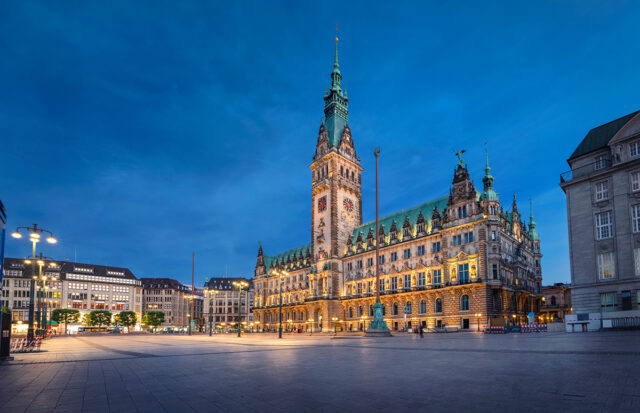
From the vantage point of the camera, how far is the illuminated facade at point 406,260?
218 feet

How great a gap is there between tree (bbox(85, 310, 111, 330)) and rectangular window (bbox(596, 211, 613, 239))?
135152 millimetres

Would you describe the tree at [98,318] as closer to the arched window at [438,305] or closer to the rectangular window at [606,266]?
the arched window at [438,305]

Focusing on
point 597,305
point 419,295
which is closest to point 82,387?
point 597,305

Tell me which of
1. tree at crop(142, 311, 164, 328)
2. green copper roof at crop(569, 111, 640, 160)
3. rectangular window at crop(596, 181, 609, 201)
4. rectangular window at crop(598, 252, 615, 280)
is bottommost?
tree at crop(142, 311, 164, 328)

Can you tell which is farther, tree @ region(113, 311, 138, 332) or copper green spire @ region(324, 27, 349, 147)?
tree @ region(113, 311, 138, 332)

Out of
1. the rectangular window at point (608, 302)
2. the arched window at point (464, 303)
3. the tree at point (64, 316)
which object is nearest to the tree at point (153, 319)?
the tree at point (64, 316)

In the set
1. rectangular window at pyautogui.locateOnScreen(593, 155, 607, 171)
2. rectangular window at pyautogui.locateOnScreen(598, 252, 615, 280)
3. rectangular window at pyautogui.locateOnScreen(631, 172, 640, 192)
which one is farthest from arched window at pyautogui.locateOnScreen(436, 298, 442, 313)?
rectangular window at pyautogui.locateOnScreen(631, 172, 640, 192)

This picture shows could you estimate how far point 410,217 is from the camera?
8756 cm

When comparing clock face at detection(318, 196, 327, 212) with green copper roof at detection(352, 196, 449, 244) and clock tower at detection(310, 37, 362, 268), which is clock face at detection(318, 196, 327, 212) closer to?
clock tower at detection(310, 37, 362, 268)

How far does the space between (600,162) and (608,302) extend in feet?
51.3

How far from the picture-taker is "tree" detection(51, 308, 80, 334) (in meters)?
121

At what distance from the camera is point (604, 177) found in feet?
142

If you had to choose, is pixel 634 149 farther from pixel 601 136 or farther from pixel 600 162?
pixel 601 136

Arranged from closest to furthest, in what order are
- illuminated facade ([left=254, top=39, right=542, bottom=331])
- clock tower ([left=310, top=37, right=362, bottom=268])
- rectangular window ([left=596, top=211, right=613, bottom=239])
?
1. rectangular window ([left=596, top=211, right=613, bottom=239])
2. illuminated facade ([left=254, top=39, right=542, bottom=331])
3. clock tower ([left=310, top=37, right=362, bottom=268])
